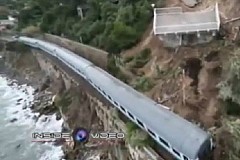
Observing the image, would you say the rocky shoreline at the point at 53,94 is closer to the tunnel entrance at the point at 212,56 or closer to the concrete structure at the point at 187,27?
the concrete structure at the point at 187,27

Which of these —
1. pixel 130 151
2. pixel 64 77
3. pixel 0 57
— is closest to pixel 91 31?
pixel 64 77

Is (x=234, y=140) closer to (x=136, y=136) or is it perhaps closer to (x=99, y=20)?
(x=136, y=136)

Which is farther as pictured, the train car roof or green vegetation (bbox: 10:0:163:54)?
green vegetation (bbox: 10:0:163:54)

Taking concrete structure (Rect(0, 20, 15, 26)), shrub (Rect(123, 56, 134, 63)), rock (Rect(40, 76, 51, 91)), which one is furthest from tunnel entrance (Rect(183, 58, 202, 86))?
concrete structure (Rect(0, 20, 15, 26))

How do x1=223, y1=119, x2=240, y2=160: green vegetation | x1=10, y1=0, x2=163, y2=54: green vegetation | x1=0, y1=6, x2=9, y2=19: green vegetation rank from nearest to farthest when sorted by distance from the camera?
x1=223, y1=119, x2=240, y2=160: green vegetation → x1=10, y1=0, x2=163, y2=54: green vegetation → x1=0, y1=6, x2=9, y2=19: green vegetation

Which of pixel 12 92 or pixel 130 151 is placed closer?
pixel 130 151

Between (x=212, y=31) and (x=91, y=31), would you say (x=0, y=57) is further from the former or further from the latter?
(x=212, y=31)

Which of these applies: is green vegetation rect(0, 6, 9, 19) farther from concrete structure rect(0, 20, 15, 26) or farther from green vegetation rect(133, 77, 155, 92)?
green vegetation rect(133, 77, 155, 92)
